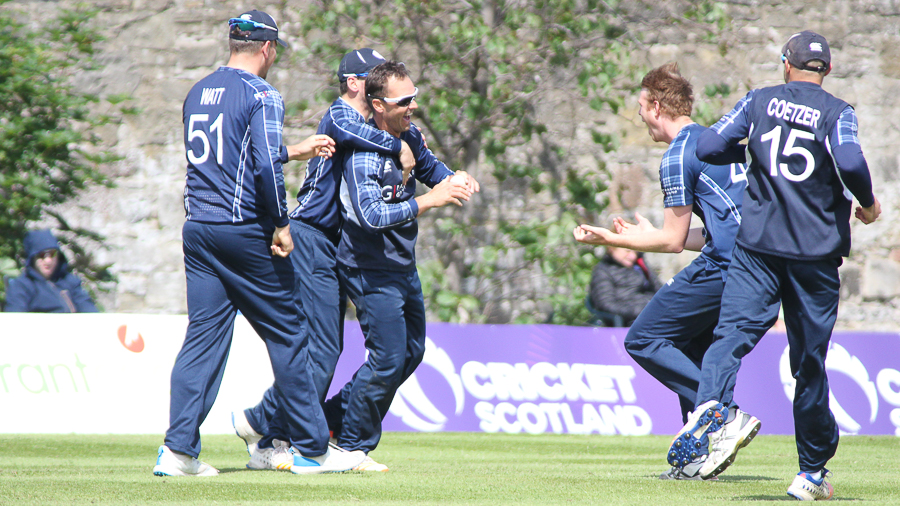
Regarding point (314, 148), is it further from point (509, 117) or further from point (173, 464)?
point (509, 117)

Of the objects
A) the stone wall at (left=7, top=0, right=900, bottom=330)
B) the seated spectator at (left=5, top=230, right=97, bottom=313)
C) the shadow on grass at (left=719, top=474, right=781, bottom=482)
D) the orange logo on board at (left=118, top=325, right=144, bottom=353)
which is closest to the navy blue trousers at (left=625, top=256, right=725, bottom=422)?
the shadow on grass at (left=719, top=474, right=781, bottom=482)

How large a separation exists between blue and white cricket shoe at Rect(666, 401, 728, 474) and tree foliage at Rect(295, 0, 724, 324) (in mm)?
6295

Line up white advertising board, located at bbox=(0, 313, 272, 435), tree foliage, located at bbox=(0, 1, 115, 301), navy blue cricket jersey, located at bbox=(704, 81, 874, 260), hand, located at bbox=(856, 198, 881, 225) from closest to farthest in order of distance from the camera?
navy blue cricket jersey, located at bbox=(704, 81, 874, 260), hand, located at bbox=(856, 198, 881, 225), white advertising board, located at bbox=(0, 313, 272, 435), tree foliage, located at bbox=(0, 1, 115, 301)

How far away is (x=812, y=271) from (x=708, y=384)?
56cm

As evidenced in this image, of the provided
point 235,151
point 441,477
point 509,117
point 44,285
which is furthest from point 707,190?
point 509,117

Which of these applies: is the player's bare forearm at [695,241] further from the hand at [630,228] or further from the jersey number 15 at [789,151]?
the jersey number 15 at [789,151]

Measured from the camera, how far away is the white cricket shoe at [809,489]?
3547 mm

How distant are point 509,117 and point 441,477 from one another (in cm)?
674

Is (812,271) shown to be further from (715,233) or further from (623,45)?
(623,45)

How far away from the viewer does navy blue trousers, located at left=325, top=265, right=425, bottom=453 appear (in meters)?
4.41

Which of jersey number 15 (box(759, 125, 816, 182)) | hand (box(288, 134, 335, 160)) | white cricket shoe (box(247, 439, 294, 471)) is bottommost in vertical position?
white cricket shoe (box(247, 439, 294, 471))

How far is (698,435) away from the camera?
3.42 meters

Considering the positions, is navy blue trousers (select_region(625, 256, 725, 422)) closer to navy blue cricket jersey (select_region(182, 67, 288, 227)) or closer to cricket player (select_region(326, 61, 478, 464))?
cricket player (select_region(326, 61, 478, 464))

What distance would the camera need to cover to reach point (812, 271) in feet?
11.7
